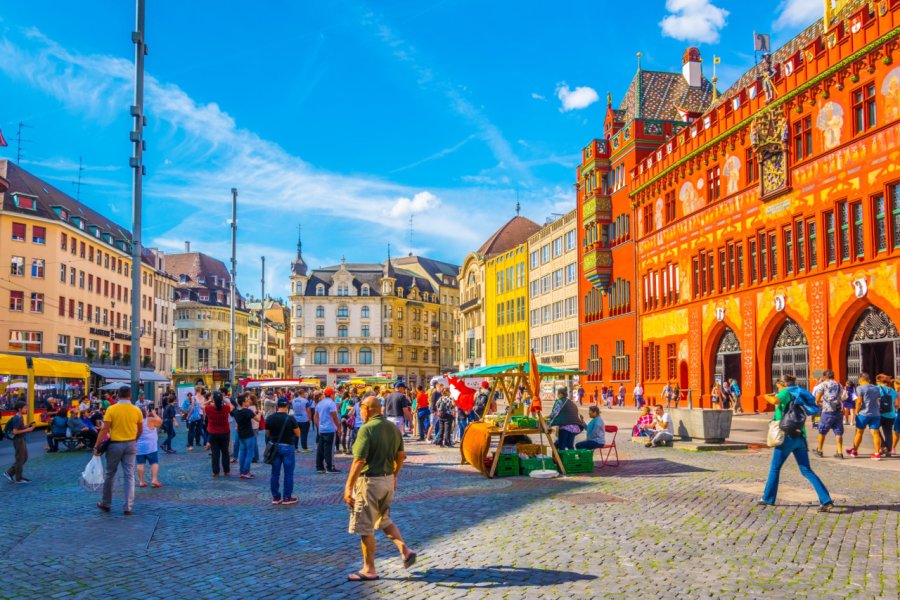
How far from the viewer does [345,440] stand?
2273 centimetres

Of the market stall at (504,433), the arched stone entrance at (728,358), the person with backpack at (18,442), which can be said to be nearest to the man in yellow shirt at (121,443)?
the person with backpack at (18,442)

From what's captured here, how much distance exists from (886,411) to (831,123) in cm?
1826

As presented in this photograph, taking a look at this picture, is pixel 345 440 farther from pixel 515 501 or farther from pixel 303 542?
pixel 303 542

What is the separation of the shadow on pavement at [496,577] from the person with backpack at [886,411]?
12.3 meters

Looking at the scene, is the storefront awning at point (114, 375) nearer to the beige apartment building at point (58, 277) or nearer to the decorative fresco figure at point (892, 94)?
the beige apartment building at point (58, 277)

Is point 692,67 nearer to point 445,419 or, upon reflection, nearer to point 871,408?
point 445,419

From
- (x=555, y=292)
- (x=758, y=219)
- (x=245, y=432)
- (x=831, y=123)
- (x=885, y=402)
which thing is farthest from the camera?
(x=555, y=292)

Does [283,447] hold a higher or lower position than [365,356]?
lower

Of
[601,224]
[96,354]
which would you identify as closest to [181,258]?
[96,354]

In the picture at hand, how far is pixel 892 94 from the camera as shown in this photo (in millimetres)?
28891

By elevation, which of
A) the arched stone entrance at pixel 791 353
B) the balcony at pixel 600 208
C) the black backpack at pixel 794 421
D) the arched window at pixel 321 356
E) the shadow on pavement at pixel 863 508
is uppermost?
the balcony at pixel 600 208

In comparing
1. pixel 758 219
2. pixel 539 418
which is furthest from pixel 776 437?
pixel 758 219

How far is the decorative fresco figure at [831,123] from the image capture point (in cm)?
3192

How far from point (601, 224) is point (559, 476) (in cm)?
4287
